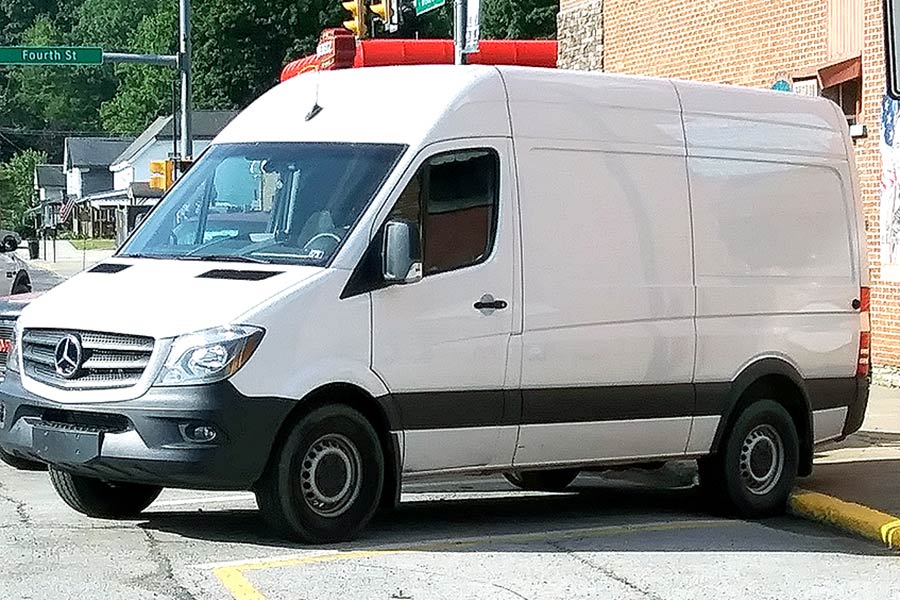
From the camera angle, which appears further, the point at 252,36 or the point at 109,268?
the point at 252,36

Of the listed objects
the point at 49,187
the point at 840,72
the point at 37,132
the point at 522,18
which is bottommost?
the point at 840,72

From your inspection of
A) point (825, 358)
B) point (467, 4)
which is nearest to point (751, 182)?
point (825, 358)

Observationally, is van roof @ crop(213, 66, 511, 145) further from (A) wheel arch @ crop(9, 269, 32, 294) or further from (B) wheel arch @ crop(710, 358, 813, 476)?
(A) wheel arch @ crop(9, 269, 32, 294)

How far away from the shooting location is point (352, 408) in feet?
28.4

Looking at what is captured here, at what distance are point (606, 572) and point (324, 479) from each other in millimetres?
1502

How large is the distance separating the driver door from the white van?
0.01m

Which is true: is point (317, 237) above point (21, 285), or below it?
above

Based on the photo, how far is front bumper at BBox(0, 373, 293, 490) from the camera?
26.7 feet

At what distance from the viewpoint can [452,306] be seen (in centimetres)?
892

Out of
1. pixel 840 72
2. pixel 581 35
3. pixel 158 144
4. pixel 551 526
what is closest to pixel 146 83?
pixel 158 144

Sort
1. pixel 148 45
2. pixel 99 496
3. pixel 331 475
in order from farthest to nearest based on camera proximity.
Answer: pixel 148 45 < pixel 99 496 < pixel 331 475

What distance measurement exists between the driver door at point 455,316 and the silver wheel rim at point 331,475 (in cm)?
34

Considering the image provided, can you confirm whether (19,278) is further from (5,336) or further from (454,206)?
(454,206)

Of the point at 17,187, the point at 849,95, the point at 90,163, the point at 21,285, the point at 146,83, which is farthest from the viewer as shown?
the point at 90,163
